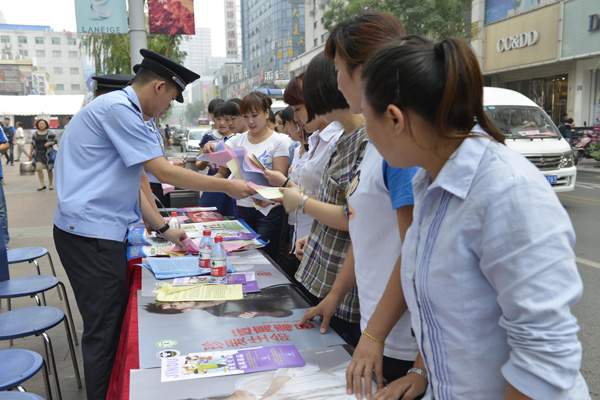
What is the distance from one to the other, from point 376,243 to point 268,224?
2096mm

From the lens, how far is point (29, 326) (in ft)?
7.61

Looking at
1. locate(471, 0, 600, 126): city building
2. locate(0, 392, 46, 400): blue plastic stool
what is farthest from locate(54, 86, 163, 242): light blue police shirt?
locate(471, 0, 600, 126): city building

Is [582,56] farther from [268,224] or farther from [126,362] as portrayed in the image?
[126,362]

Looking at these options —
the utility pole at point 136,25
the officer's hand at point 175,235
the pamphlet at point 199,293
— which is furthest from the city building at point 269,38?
the pamphlet at point 199,293

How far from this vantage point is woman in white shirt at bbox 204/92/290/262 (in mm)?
3340

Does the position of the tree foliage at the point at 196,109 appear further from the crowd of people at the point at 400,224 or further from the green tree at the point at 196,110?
the crowd of people at the point at 400,224

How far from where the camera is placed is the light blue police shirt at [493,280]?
0.70 meters

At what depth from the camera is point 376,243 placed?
1258 millimetres

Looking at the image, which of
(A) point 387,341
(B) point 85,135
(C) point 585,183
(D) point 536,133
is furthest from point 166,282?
(C) point 585,183

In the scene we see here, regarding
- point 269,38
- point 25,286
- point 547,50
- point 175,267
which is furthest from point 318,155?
point 269,38

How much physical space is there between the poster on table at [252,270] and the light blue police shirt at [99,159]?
307 millimetres

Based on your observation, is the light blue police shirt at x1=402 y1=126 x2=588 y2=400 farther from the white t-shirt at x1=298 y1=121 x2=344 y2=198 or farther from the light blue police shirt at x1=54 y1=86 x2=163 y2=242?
the light blue police shirt at x1=54 y1=86 x2=163 y2=242

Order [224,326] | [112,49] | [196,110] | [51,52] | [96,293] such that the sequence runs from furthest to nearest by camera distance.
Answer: [196,110]
[51,52]
[112,49]
[96,293]
[224,326]

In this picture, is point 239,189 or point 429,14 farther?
point 429,14
